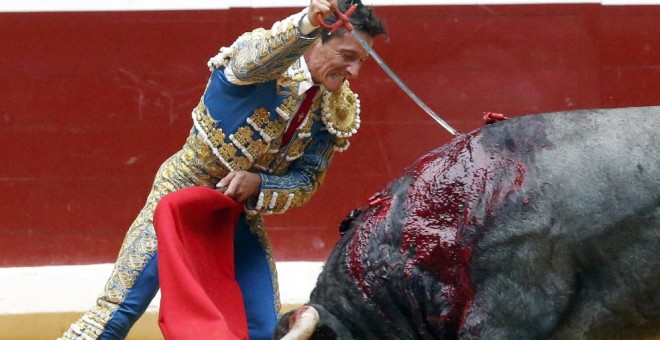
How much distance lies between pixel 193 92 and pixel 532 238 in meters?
2.90

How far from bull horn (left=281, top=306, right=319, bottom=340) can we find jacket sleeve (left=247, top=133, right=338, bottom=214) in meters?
0.63

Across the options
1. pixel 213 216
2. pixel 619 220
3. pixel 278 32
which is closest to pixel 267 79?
pixel 278 32

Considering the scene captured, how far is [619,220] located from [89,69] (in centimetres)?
318

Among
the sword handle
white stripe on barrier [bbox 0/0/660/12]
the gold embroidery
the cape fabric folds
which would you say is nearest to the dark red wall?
white stripe on barrier [bbox 0/0/660/12]

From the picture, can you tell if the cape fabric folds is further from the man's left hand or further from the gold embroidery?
the gold embroidery

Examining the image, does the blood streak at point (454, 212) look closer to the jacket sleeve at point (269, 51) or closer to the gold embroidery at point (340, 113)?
the jacket sleeve at point (269, 51)

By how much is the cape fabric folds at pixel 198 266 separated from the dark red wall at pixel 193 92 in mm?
1946

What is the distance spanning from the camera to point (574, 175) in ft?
10.1

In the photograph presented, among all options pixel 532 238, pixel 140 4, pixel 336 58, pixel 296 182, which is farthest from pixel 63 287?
pixel 532 238

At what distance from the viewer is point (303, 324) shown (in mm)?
3158

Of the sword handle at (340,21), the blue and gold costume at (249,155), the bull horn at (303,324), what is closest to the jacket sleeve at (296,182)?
the blue and gold costume at (249,155)

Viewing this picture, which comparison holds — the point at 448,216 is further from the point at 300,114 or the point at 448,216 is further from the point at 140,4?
the point at 140,4

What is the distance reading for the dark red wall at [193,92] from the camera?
566 cm

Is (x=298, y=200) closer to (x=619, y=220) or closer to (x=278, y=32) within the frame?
(x=278, y=32)
